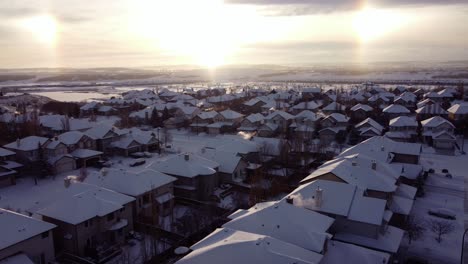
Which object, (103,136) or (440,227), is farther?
(103,136)

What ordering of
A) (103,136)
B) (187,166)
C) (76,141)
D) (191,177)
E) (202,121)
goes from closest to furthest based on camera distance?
(191,177) → (187,166) → (76,141) → (103,136) → (202,121)

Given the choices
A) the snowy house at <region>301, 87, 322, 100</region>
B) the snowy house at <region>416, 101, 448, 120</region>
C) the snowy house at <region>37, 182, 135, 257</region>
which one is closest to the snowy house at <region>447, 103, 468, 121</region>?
the snowy house at <region>416, 101, 448, 120</region>

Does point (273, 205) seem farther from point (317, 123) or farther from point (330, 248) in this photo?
point (317, 123)

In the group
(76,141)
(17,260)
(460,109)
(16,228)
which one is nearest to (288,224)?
(17,260)

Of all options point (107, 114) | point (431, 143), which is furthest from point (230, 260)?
point (107, 114)

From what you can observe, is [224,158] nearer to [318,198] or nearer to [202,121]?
[318,198]

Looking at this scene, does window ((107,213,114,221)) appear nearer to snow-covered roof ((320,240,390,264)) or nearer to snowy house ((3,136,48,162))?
snow-covered roof ((320,240,390,264))
